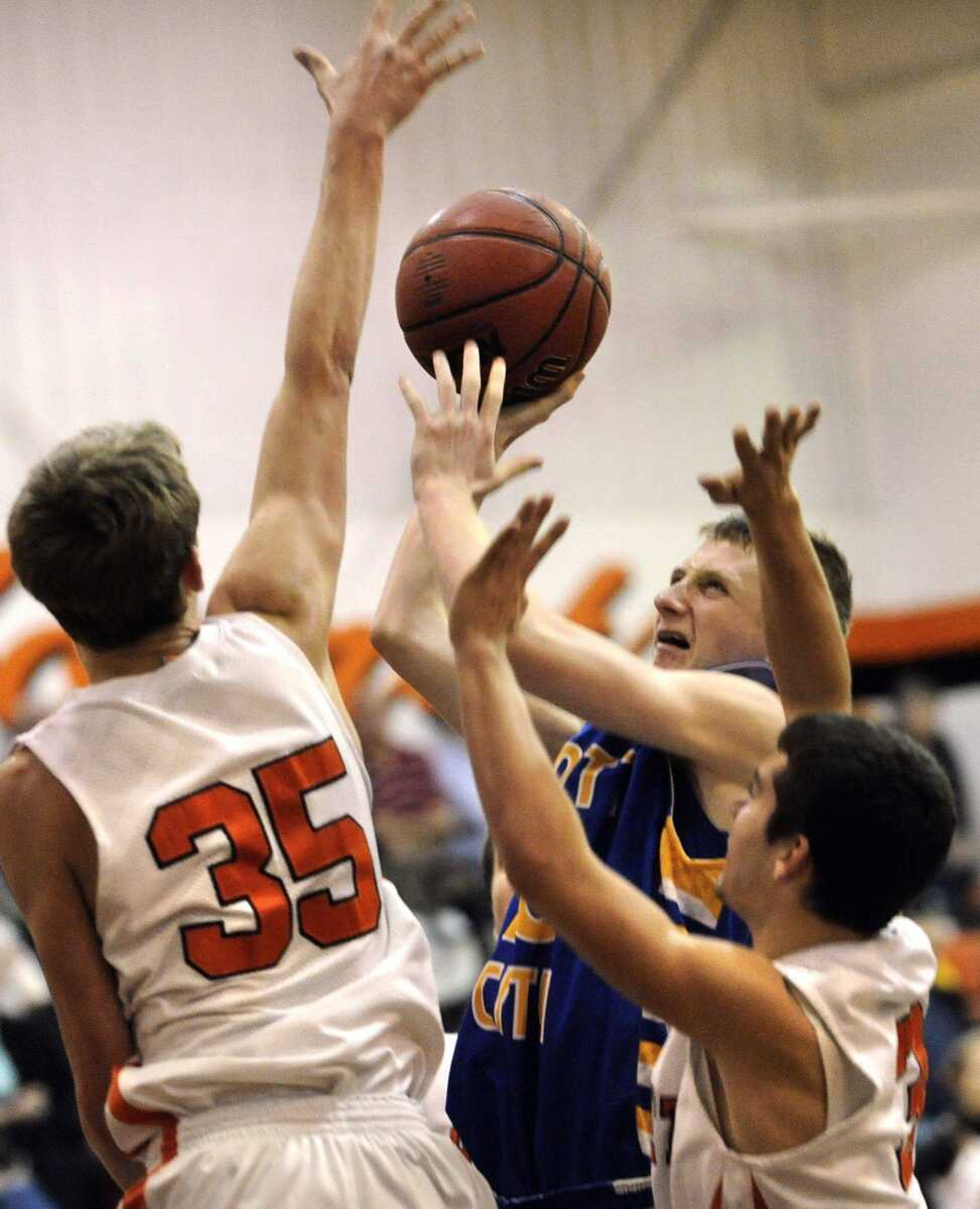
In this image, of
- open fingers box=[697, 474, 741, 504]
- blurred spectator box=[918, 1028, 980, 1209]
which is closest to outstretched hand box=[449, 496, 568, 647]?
open fingers box=[697, 474, 741, 504]

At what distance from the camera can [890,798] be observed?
233 cm

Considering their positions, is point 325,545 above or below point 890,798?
above

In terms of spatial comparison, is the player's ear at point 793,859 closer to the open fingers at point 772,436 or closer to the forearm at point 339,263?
the open fingers at point 772,436

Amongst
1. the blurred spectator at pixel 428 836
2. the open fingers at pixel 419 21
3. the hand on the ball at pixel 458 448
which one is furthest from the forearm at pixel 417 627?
the blurred spectator at pixel 428 836

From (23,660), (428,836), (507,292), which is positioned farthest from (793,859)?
(428,836)

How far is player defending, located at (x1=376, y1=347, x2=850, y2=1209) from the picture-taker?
9.12 feet

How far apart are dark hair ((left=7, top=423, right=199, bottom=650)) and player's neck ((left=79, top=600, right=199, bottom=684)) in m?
0.03

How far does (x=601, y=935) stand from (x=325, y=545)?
0.81 metres

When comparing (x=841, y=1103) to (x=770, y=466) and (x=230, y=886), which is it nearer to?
(x=230, y=886)

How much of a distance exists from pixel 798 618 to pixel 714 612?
0.55 meters

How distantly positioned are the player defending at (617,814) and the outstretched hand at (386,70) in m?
0.51

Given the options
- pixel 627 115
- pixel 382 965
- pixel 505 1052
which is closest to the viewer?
pixel 382 965

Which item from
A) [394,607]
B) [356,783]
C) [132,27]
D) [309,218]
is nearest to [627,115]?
[309,218]

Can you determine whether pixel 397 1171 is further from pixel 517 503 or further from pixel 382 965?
pixel 517 503
